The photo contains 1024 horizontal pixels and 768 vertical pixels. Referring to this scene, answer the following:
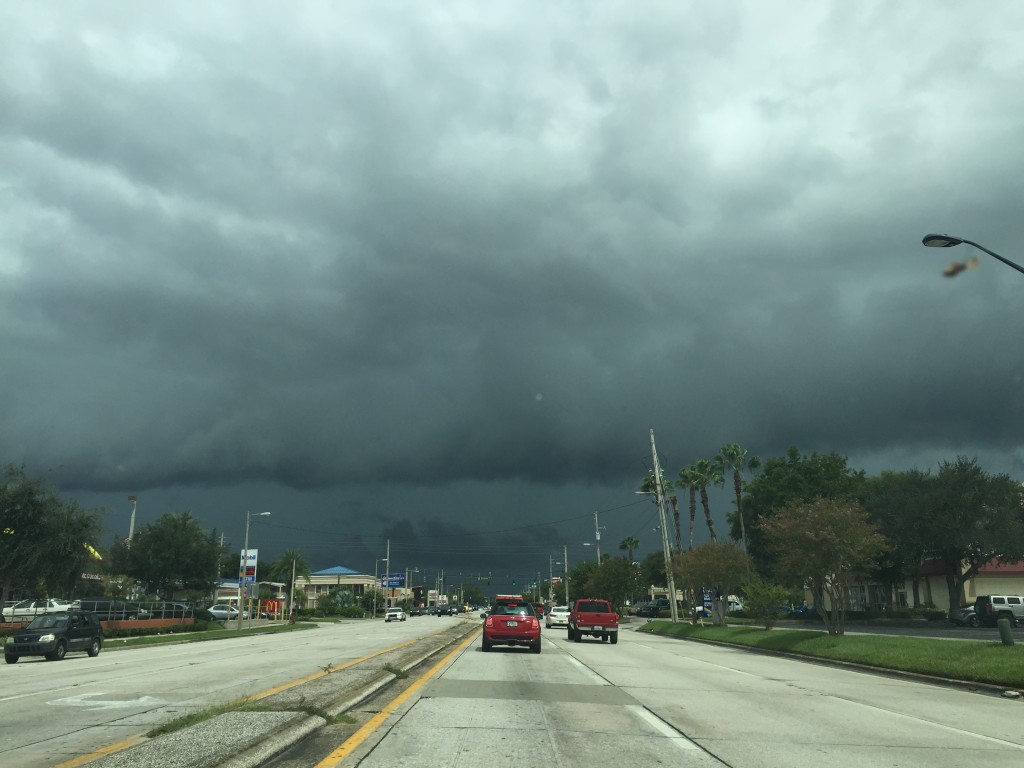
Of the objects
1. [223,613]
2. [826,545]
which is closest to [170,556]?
[223,613]

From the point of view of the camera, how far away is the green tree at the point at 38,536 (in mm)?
43281

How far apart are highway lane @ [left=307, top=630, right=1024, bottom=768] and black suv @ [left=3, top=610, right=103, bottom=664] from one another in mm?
17214

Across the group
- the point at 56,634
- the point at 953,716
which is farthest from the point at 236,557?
the point at 953,716

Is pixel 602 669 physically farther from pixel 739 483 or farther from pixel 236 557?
pixel 236 557

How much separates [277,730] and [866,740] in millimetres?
7218

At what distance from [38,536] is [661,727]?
4373cm

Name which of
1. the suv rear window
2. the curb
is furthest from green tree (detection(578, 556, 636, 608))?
the suv rear window

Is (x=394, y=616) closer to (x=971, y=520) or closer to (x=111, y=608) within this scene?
(x=111, y=608)

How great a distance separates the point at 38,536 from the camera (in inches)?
1750

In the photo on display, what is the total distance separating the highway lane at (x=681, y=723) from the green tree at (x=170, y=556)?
49.7 metres

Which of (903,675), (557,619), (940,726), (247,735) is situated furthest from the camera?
(557,619)

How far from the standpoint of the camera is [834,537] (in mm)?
29703

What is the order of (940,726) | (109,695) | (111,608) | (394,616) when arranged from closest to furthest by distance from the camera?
(940,726), (109,695), (111,608), (394,616)

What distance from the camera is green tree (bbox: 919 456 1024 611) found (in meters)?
52.2
